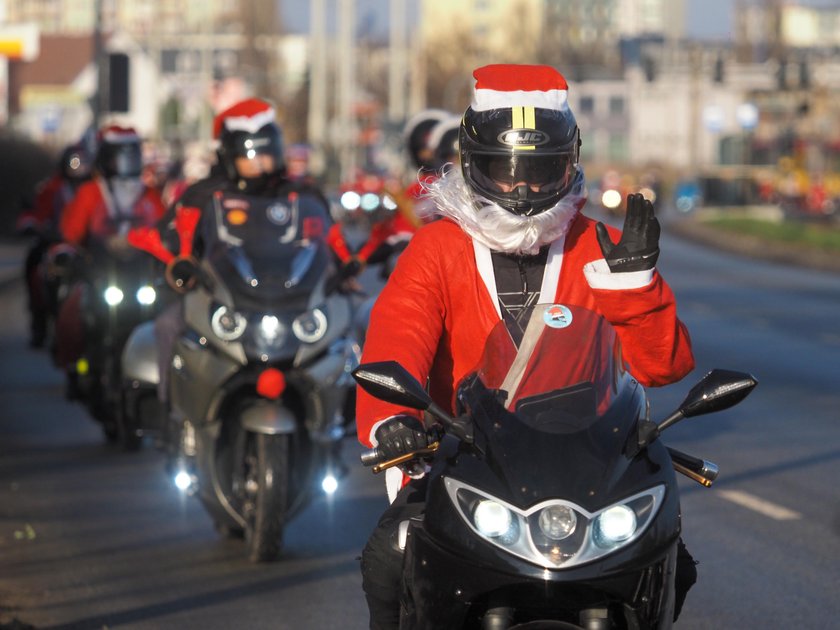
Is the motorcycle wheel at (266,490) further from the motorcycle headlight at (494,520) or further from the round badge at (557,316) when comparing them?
the motorcycle headlight at (494,520)

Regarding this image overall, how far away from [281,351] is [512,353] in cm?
407

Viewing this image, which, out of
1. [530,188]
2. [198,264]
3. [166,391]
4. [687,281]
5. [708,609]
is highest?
[530,188]

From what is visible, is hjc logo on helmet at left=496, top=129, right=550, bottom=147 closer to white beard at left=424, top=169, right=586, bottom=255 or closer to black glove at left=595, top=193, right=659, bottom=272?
white beard at left=424, top=169, right=586, bottom=255

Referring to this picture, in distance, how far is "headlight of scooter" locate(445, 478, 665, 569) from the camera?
4.01 m

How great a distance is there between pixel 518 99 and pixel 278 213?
4.20 m

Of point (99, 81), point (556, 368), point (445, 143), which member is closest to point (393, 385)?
point (556, 368)

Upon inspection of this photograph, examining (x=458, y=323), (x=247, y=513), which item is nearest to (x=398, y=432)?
(x=458, y=323)

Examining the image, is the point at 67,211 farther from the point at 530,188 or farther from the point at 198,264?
the point at 530,188

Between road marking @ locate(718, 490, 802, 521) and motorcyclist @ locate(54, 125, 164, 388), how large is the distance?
14.5 feet

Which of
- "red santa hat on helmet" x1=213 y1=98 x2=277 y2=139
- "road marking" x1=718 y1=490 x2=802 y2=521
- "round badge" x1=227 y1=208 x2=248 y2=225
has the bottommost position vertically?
"road marking" x1=718 y1=490 x2=802 y2=521

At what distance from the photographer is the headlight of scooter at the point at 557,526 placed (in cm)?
401

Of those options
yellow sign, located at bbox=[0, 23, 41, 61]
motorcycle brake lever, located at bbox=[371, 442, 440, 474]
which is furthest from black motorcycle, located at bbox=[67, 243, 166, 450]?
yellow sign, located at bbox=[0, 23, 41, 61]

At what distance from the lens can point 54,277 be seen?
15.7 metres

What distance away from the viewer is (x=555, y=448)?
4.12 m
